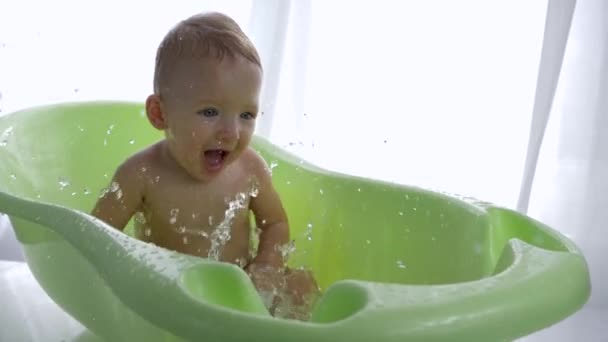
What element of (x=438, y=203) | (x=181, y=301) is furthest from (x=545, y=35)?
(x=181, y=301)

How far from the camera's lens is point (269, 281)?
1.20 m

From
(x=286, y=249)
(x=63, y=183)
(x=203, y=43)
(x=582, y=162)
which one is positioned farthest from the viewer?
(x=582, y=162)

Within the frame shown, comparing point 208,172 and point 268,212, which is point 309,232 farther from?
point 208,172

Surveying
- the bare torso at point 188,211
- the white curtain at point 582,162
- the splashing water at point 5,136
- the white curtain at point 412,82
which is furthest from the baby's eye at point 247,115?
the white curtain at point 582,162

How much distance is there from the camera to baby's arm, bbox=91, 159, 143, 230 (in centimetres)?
124

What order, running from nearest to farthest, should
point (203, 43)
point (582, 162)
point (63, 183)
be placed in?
point (203, 43) < point (63, 183) < point (582, 162)

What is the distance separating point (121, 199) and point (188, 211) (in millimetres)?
89

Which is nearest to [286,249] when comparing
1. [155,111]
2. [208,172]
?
[208,172]

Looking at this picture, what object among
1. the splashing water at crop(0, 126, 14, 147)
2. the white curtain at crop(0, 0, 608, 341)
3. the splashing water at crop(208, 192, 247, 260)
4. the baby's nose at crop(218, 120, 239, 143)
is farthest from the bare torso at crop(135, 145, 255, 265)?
the white curtain at crop(0, 0, 608, 341)

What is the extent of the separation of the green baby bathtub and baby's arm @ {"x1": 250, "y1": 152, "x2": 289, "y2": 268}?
76mm

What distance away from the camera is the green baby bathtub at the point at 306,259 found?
2.58ft

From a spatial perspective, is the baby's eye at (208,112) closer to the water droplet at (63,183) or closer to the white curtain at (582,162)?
the water droplet at (63,183)

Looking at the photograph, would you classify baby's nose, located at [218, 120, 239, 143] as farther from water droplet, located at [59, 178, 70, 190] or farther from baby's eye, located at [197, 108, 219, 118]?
water droplet, located at [59, 178, 70, 190]

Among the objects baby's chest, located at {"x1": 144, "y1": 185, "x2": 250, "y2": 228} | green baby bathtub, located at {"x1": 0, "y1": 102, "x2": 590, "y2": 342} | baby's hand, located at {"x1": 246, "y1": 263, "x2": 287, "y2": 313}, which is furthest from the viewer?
baby's chest, located at {"x1": 144, "y1": 185, "x2": 250, "y2": 228}
